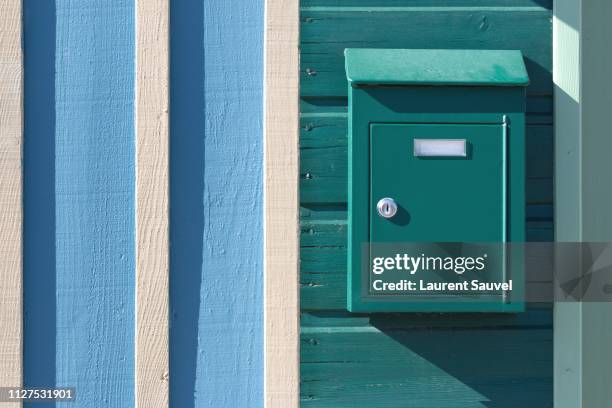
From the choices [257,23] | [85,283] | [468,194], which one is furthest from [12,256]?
[468,194]

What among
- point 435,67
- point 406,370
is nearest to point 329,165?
point 435,67

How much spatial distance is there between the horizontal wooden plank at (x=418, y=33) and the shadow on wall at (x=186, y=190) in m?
0.35

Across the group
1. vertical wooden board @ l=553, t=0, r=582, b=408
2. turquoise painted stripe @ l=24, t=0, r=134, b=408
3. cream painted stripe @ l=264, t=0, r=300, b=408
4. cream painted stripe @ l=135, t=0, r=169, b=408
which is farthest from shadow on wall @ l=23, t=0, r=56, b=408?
vertical wooden board @ l=553, t=0, r=582, b=408

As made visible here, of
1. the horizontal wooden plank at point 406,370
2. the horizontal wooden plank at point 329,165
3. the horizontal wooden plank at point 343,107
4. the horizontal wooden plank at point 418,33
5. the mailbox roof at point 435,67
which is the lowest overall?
the horizontal wooden plank at point 406,370

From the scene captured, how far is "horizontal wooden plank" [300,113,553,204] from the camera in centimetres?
264

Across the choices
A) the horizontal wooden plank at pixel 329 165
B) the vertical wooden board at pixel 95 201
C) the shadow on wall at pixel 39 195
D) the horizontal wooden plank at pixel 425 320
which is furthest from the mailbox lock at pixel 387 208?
the shadow on wall at pixel 39 195

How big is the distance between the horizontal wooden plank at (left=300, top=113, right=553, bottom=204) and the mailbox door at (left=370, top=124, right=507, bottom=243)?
0.25 m

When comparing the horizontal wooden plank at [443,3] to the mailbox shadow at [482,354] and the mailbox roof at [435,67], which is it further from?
the mailbox shadow at [482,354]

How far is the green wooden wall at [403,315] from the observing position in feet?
8.61

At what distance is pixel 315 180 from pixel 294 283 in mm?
313

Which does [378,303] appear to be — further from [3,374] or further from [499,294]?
[3,374]

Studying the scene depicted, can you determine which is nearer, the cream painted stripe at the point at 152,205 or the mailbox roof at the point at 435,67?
the mailbox roof at the point at 435,67

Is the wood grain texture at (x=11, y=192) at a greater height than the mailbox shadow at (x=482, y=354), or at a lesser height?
greater

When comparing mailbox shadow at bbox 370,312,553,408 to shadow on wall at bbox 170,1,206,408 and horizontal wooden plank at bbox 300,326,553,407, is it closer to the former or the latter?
horizontal wooden plank at bbox 300,326,553,407
